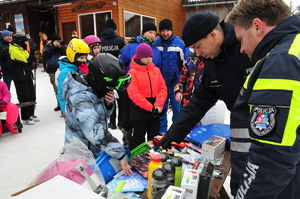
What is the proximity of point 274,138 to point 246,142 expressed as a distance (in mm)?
411

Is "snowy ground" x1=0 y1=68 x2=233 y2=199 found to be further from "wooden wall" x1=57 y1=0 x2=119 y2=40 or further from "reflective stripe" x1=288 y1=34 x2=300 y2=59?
"wooden wall" x1=57 y1=0 x2=119 y2=40

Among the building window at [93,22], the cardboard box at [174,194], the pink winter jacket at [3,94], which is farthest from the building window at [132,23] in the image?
the cardboard box at [174,194]

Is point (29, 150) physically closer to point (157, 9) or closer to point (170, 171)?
point (170, 171)

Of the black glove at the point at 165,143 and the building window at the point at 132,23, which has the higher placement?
the building window at the point at 132,23

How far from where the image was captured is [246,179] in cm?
84

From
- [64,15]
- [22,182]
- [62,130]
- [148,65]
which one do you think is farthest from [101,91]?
[64,15]

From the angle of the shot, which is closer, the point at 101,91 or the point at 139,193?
the point at 139,193

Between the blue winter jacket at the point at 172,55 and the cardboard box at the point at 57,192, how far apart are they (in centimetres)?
318

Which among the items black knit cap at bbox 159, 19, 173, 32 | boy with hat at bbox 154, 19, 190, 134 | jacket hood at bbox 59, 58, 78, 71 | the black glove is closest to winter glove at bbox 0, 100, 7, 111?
jacket hood at bbox 59, 58, 78, 71

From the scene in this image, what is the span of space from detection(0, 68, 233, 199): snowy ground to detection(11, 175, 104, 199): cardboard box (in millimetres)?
2222

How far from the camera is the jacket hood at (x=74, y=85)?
1608 mm

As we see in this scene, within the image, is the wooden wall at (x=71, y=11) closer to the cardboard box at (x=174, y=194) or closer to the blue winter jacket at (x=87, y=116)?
the blue winter jacket at (x=87, y=116)

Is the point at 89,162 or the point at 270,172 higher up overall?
the point at 270,172

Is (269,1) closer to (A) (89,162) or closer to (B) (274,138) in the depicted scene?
(B) (274,138)
